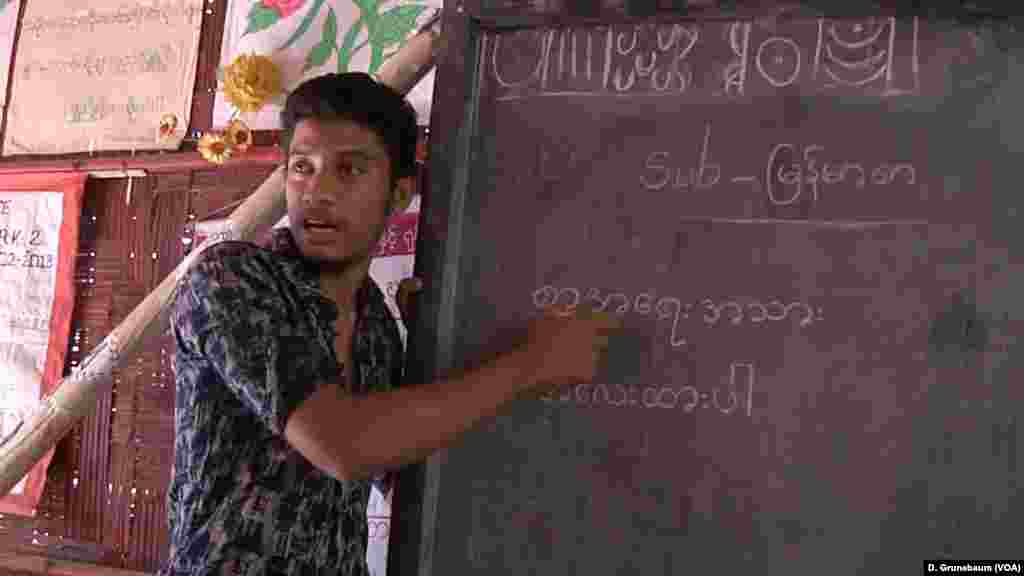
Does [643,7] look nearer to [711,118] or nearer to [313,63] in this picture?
[711,118]

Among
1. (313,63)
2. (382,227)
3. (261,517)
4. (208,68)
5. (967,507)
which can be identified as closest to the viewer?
(967,507)

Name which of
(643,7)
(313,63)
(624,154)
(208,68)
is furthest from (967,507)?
(208,68)

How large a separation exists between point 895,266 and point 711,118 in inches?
11.3

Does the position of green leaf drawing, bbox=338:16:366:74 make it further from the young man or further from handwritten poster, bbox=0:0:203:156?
the young man

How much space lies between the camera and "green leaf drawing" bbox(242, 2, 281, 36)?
6.48 feet

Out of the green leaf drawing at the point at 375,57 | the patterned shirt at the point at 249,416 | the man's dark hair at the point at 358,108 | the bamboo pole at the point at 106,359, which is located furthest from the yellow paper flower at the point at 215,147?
the patterned shirt at the point at 249,416

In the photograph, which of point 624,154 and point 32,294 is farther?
point 32,294

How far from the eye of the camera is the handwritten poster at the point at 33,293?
7.01ft

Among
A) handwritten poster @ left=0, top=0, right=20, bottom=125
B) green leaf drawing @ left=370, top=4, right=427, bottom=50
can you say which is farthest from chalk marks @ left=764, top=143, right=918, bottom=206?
handwritten poster @ left=0, top=0, right=20, bottom=125

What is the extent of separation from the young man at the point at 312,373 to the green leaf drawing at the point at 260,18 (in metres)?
0.76

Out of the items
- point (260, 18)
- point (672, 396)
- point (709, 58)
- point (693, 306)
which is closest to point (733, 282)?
point (693, 306)

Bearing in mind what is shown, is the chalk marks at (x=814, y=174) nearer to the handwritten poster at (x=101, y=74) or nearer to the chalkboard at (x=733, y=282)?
the chalkboard at (x=733, y=282)

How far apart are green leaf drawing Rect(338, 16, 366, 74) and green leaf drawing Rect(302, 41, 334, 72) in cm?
3

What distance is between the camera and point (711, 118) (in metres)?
1.19
